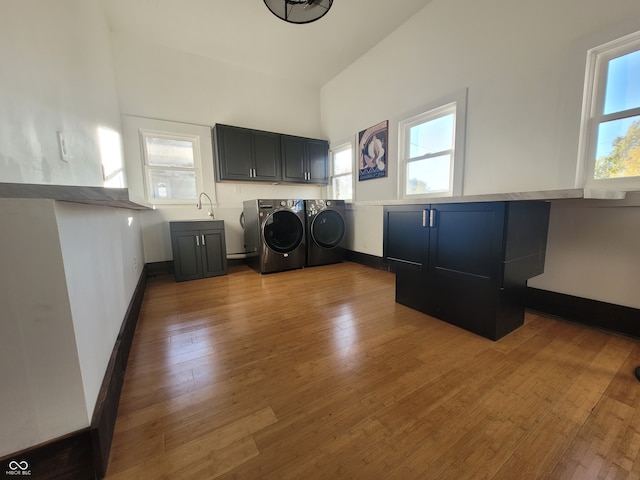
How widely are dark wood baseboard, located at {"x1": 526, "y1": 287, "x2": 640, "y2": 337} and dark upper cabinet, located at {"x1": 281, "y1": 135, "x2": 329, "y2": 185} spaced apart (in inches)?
128

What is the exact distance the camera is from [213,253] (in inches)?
126

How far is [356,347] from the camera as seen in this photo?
1.46m

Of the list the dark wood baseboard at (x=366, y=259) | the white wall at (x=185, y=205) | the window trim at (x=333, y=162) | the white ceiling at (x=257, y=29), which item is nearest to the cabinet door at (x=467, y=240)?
the dark wood baseboard at (x=366, y=259)

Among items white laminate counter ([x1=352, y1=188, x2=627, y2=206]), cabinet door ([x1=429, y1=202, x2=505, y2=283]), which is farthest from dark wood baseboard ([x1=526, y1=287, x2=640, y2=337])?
cabinet door ([x1=429, y1=202, x2=505, y2=283])

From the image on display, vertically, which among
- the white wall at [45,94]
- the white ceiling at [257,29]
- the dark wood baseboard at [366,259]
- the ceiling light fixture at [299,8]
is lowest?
the dark wood baseboard at [366,259]

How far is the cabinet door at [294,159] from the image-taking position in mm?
3877

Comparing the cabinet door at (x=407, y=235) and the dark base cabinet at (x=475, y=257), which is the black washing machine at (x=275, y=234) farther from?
the dark base cabinet at (x=475, y=257)

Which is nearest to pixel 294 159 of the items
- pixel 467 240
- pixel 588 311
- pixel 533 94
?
pixel 533 94

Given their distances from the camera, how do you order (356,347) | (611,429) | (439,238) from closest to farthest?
(611,429) < (356,347) < (439,238)

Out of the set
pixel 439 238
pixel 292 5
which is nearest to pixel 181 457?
pixel 439 238

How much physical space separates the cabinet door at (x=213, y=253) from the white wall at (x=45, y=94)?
1530 mm

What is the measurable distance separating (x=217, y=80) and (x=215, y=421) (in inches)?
164

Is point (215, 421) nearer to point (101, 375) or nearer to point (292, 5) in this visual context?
point (101, 375)

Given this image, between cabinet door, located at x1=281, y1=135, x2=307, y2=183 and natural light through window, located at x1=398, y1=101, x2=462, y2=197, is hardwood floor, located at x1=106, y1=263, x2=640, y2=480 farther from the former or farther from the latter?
cabinet door, located at x1=281, y1=135, x2=307, y2=183
